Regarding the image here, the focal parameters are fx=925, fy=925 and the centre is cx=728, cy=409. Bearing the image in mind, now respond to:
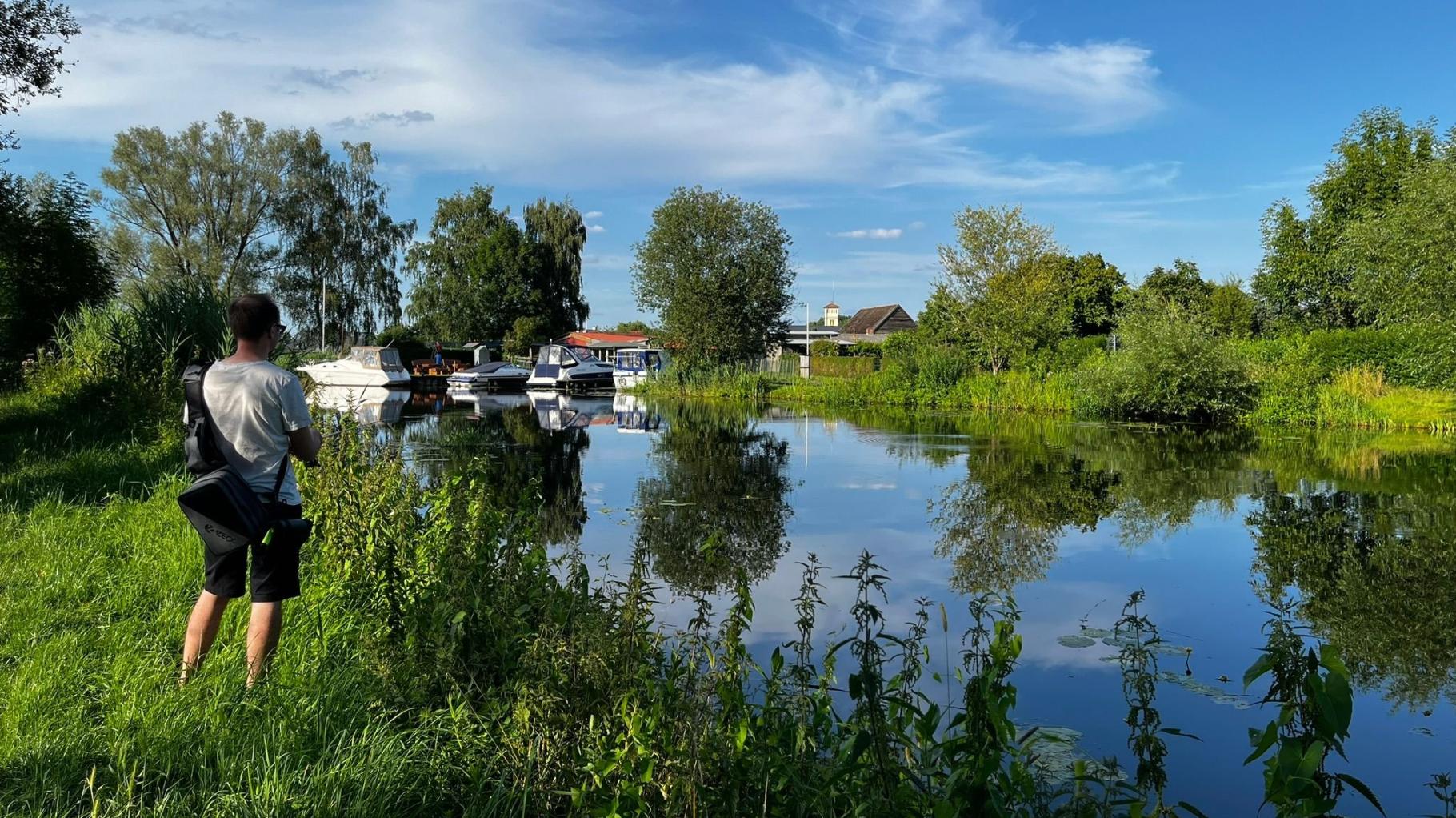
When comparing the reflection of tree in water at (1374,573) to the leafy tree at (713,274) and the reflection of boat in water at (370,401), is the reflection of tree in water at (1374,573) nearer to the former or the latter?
the reflection of boat in water at (370,401)

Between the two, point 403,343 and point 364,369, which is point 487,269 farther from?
point 364,369

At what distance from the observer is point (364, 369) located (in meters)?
40.7

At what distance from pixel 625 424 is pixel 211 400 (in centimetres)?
1944

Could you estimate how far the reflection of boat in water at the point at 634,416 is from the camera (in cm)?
2206

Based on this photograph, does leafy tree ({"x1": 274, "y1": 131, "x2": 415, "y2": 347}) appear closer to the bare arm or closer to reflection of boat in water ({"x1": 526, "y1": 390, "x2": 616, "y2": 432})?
reflection of boat in water ({"x1": 526, "y1": 390, "x2": 616, "y2": 432})

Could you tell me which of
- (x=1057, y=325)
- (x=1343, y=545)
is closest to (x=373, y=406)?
(x=1057, y=325)

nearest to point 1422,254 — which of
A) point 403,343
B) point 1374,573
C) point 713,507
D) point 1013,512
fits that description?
point 1013,512

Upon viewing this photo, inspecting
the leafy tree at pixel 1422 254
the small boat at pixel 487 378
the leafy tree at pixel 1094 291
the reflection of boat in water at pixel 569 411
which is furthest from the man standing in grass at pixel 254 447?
the leafy tree at pixel 1094 291

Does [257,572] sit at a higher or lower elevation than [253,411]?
lower

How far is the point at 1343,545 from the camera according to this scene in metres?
8.56

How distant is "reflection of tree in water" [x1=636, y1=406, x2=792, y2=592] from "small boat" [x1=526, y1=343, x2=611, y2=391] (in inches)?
910

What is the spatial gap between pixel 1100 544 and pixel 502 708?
7.13 m

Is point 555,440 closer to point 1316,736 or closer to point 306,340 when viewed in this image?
point 1316,736

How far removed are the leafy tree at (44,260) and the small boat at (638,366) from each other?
24524mm
